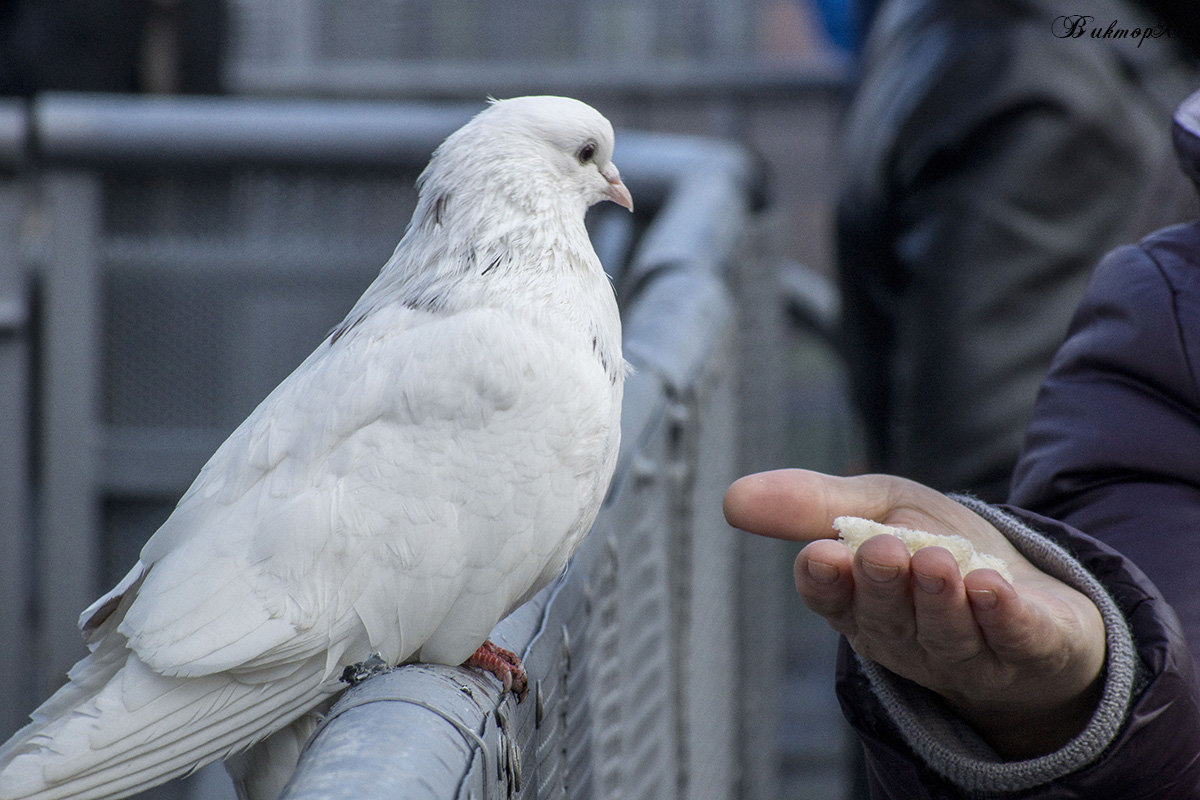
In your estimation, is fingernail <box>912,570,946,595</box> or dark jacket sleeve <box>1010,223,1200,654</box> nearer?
fingernail <box>912,570,946,595</box>

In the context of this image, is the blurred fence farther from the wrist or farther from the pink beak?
the wrist

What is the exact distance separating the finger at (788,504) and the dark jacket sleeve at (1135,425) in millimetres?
522

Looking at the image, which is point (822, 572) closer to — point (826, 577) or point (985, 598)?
point (826, 577)

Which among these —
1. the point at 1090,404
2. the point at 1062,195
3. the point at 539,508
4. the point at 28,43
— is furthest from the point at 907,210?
the point at 28,43

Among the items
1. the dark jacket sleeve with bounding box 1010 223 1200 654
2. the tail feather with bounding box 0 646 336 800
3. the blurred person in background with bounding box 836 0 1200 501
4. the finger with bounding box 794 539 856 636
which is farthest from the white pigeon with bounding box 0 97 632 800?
the blurred person in background with bounding box 836 0 1200 501

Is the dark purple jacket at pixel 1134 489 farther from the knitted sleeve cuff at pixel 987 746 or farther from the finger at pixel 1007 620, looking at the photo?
the finger at pixel 1007 620

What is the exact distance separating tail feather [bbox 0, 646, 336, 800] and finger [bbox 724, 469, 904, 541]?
0.69 meters

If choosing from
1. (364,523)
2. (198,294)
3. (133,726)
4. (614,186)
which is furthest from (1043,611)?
(198,294)

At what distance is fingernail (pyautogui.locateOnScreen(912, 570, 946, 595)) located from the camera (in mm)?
1318

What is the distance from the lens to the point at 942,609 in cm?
134

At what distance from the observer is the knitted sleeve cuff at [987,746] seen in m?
1.48

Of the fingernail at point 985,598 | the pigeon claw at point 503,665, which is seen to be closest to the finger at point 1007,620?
the fingernail at point 985,598

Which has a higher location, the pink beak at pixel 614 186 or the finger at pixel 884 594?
the pink beak at pixel 614 186

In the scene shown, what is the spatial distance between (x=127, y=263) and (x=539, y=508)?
273 centimetres
